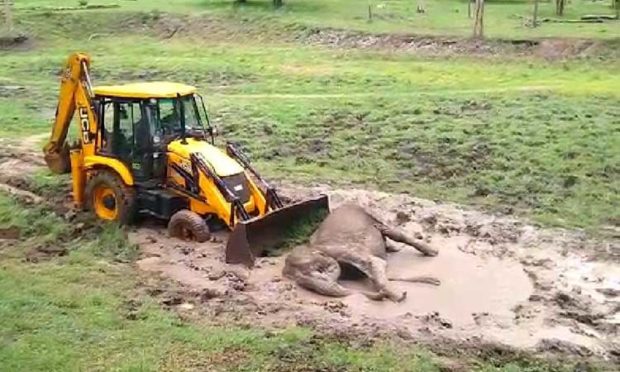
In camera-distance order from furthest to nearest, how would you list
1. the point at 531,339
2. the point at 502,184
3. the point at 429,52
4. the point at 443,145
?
1. the point at 429,52
2. the point at 443,145
3. the point at 502,184
4. the point at 531,339

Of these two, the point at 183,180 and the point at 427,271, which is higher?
the point at 183,180

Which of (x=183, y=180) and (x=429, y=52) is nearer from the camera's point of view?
(x=183, y=180)

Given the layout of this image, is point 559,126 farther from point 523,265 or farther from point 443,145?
point 523,265

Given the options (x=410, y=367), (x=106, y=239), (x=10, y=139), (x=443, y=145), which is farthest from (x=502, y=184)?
(x=10, y=139)

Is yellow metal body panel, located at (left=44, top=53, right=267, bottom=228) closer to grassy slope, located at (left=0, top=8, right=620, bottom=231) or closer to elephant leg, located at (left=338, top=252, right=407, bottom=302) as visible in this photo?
elephant leg, located at (left=338, top=252, right=407, bottom=302)

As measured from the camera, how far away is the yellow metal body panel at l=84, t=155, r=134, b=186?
15.6 metres

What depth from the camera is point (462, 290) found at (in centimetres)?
1339

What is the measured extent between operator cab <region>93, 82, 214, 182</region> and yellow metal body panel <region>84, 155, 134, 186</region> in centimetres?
9

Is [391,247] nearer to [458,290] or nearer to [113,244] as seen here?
[458,290]

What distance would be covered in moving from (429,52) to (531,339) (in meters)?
23.9

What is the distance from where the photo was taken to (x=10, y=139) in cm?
2267

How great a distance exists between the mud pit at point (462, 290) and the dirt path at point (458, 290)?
0.01 metres

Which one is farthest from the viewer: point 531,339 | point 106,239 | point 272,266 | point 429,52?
point 429,52

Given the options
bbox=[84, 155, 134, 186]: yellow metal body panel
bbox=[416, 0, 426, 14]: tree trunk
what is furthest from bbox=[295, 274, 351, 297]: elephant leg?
bbox=[416, 0, 426, 14]: tree trunk
